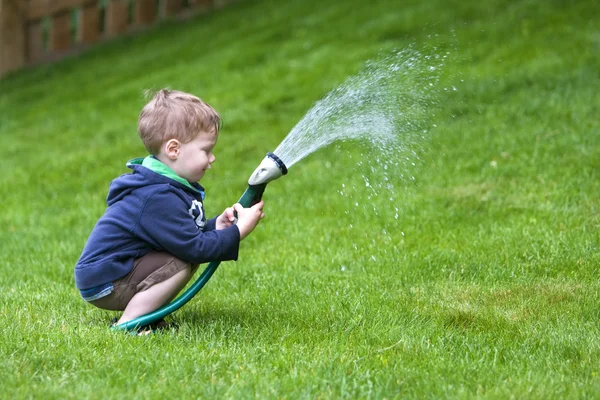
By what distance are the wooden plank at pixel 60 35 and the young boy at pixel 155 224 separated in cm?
973

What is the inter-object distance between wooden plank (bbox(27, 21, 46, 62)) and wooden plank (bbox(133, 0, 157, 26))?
1.46m

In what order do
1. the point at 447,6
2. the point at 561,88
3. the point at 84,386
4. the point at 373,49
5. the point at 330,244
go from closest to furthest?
the point at 84,386, the point at 330,244, the point at 561,88, the point at 373,49, the point at 447,6

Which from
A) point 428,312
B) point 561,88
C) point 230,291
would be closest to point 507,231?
point 428,312

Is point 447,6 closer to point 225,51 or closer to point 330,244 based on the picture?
point 225,51

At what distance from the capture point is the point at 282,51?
10070mm

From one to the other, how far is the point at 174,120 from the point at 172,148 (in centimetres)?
12

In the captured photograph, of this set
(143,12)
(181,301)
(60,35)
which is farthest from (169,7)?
(181,301)

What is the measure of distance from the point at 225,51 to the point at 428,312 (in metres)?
7.44

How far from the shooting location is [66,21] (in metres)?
12.7

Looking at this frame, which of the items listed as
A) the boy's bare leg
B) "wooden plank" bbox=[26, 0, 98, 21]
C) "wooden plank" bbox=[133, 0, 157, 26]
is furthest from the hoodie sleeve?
"wooden plank" bbox=[133, 0, 157, 26]

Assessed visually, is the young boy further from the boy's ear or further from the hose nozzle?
the hose nozzle

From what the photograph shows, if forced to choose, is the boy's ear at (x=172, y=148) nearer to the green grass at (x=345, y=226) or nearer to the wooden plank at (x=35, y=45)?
the green grass at (x=345, y=226)

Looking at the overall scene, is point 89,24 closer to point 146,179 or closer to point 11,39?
point 11,39

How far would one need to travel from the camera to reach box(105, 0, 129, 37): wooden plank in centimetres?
1303
